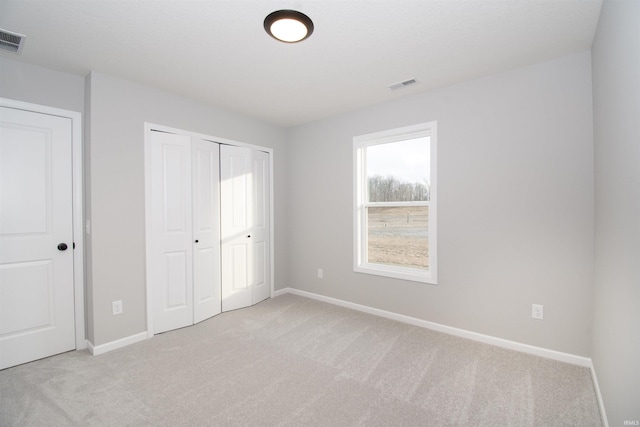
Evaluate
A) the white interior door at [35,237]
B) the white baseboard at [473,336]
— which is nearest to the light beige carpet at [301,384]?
the white baseboard at [473,336]

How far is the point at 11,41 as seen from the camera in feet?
7.06

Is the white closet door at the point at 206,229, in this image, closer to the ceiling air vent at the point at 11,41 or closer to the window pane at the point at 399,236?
the ceiling air vent at the point at 11,41

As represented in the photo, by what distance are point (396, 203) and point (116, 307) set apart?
3215 millimetres

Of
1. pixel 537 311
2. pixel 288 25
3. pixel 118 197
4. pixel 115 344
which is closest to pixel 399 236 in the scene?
pixel 537 311

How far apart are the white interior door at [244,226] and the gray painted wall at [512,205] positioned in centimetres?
162

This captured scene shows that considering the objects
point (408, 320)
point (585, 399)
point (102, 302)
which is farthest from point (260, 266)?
point (585, 399)

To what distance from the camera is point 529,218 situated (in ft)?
8.37

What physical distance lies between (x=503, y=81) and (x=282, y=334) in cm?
336

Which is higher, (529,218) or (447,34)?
(447,34)

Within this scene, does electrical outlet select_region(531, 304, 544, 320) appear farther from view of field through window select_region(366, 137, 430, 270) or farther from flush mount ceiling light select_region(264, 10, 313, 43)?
flush mount ceiling light select_region(264, 10, 313, 43)

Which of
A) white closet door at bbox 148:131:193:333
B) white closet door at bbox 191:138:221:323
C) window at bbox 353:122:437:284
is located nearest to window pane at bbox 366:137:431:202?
window at bbox 353:122:437:284

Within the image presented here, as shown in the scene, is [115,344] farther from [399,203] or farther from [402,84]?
[402,84]

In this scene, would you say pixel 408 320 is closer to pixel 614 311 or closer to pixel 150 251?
pixel 614 311

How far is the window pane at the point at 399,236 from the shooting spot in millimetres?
3311
